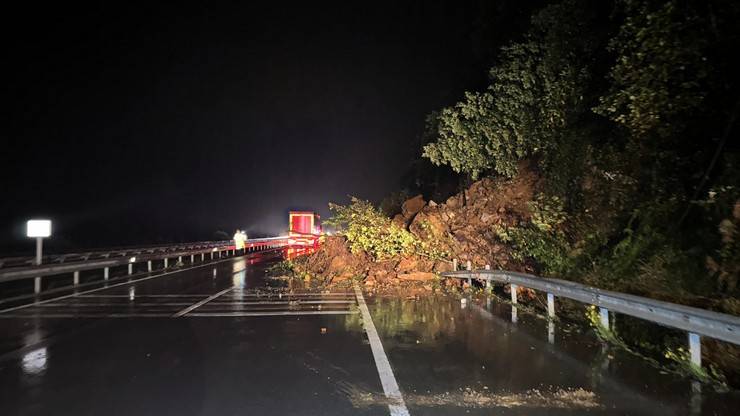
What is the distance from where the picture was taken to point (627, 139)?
11.8 metres

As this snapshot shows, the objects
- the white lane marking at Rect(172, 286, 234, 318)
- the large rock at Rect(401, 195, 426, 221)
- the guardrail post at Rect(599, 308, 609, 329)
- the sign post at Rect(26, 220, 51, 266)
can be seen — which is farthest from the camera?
the large rock at Rect(401, 195, 426, 221)

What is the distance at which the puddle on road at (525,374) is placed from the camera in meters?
5.59

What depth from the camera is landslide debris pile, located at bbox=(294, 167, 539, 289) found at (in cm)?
1786

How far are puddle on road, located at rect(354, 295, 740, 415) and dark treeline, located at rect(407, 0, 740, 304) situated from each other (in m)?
1.70

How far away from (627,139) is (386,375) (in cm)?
852

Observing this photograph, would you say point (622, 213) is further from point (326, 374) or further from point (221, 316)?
point (221, 316)

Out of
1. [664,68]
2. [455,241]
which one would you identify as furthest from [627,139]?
[455,241]

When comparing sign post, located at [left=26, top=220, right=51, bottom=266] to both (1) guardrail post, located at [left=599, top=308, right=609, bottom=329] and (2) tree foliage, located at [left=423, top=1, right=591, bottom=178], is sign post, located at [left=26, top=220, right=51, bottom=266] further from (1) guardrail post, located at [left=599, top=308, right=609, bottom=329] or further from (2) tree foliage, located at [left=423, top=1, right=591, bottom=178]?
(1) guardrail post, located at [left=599, top=308, right=609, bottom=329]

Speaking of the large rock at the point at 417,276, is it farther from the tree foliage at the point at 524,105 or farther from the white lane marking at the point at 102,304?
the white lane marking at the point at 102,304

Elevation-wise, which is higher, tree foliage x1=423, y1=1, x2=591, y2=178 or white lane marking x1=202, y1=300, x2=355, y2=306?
tree foliage x1=423, y1=1, x2=591, y2=178

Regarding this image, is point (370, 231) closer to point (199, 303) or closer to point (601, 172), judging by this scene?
point (199, 303)

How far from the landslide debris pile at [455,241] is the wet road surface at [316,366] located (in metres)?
5.98

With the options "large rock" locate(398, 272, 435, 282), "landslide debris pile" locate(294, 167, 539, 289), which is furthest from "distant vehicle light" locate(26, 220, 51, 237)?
"large rock" locate(398, 272, 435, 282)

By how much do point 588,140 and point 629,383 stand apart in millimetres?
8179
